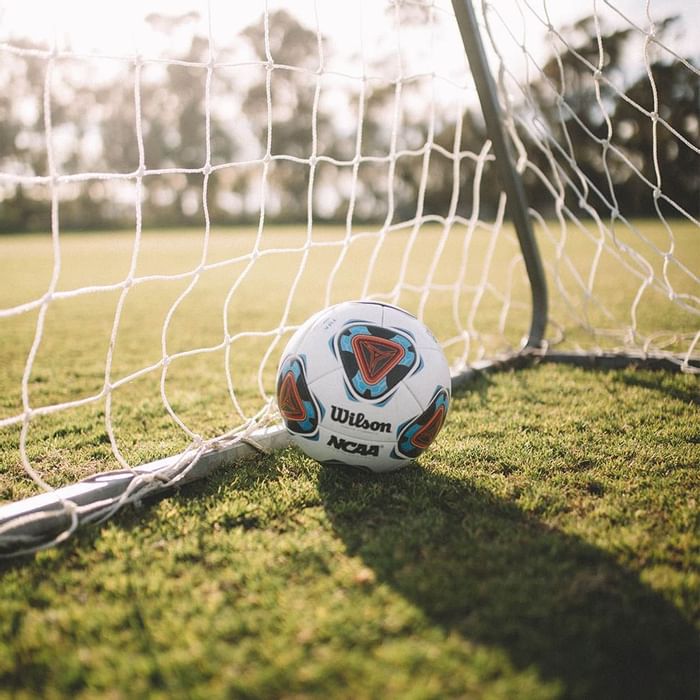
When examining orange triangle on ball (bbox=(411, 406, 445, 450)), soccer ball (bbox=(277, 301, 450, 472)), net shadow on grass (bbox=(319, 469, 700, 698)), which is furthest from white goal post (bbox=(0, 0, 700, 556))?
net shadow on grass (bbox=(319, 469, 700, 698))

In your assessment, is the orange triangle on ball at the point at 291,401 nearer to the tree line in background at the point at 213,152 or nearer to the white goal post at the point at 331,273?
the white goal post at the point at 331,273

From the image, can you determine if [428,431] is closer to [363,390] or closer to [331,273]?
[363,390]

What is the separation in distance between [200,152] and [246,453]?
31097 millimetres

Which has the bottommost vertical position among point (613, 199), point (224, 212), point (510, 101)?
point (224, 212)

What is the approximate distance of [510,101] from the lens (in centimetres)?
352

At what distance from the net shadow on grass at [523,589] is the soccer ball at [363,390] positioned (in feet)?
0.54

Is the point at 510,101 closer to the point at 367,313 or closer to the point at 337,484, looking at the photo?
the point at 367,313

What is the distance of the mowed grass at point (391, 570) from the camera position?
1353mm

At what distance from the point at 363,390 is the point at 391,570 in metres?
0.61

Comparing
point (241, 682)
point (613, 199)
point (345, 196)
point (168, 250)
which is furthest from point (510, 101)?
point (345, 196)

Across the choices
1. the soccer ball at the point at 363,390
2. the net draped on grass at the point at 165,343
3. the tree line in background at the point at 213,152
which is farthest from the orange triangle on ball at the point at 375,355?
the tree line in background at the point at 213,152

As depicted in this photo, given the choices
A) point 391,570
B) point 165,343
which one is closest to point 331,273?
point 165,343

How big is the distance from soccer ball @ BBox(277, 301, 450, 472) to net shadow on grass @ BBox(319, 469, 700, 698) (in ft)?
0.54

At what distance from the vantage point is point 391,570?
1.70m
